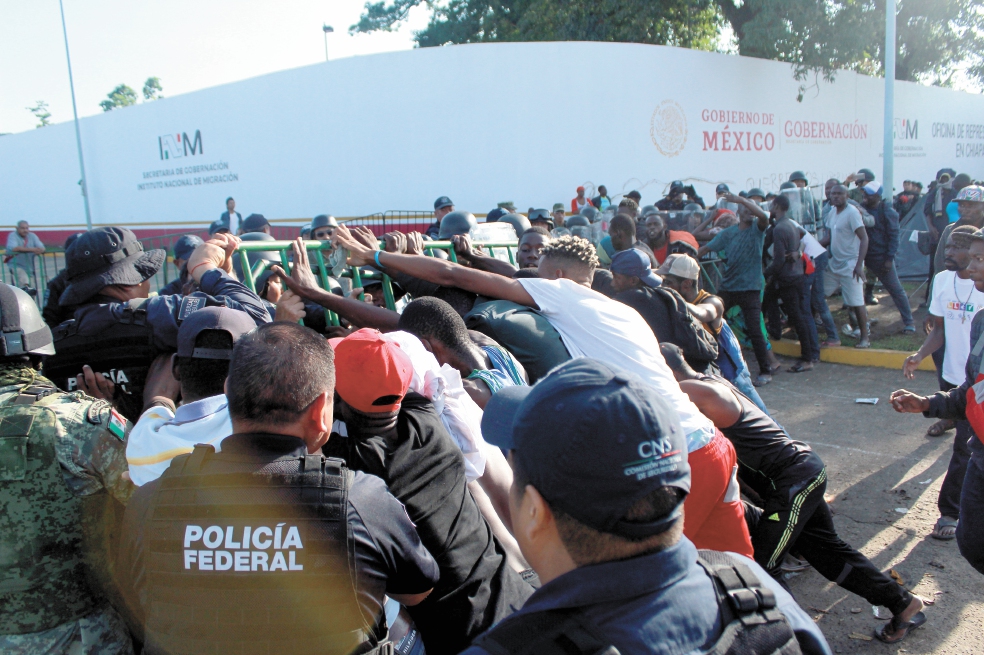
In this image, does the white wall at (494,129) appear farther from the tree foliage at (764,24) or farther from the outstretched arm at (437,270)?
the outstretched arm at (437,270)

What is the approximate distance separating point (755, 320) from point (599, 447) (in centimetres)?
730

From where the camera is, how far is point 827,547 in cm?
325

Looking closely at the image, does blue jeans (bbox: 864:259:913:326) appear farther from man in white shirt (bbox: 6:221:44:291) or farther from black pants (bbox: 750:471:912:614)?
man in white shirt (bbox: 6:221:44:291)

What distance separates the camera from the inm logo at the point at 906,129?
2312 cm

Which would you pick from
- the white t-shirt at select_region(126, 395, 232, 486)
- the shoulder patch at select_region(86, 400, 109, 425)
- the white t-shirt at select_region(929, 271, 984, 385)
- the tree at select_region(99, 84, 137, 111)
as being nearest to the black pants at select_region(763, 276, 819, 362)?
the white t-shirt at select_region(929, 271, 984, 385)

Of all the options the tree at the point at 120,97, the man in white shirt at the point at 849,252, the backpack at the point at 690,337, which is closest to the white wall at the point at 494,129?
the man in white shirt at the point at 849,252

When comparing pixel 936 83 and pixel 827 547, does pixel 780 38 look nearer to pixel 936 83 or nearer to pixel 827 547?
pixel 936 83

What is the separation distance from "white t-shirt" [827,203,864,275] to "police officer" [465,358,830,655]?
8.58 m

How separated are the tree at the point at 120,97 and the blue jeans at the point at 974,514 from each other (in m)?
73.5

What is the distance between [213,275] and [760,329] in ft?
21.2

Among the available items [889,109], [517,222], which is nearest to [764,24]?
[889,109]

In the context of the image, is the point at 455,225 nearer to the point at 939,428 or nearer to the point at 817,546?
the point at 817,546

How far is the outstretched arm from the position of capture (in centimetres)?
328

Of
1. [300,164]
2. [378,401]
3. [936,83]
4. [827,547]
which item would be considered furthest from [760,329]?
[936,83]
